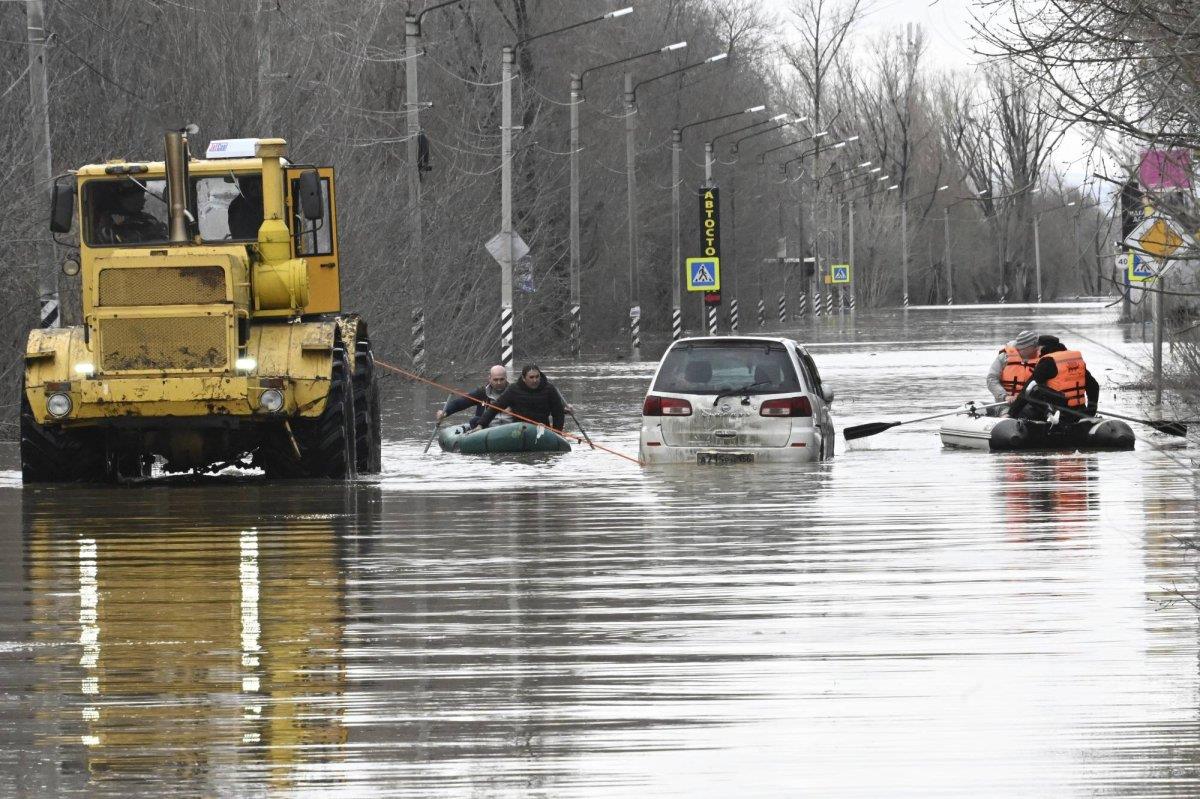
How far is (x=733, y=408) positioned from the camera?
20.6 metres

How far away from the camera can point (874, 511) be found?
1593 cm

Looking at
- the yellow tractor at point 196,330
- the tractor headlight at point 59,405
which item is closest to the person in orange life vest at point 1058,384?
the yellow tractor at point 196,330

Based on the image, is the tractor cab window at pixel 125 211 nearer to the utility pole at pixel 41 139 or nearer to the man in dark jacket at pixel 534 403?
the man in dark jacket at pixel 534 403

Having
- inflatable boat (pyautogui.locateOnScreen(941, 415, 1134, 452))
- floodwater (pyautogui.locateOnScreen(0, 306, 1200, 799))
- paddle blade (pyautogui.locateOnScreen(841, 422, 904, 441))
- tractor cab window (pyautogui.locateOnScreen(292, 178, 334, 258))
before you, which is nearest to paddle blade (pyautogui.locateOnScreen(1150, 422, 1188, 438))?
floodwater (pyautogui.locateOnScreen(0, 306, 1200, 799))

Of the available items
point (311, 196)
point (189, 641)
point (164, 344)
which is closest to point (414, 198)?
point (311, 196)

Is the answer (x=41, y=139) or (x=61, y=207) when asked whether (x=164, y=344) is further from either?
(x=41, y=139)

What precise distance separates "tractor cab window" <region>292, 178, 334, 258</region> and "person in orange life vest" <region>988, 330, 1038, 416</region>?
779 cm

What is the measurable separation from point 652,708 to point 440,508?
9.00 m

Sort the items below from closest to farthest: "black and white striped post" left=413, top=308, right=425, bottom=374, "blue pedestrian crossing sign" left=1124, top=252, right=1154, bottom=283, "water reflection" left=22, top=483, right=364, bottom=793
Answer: "water reflection" left=22, top=483, right=364, bottom=793 < "blue pedestrian crossing sign" left=1124, top=252, right=1154, bottom=283 < "black and white striped post" left=413, top=308, right=425, bottom=374

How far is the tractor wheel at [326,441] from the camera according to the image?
754 inches

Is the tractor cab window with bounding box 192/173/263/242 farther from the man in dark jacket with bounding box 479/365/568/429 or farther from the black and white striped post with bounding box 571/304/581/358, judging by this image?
the black and white striped post with bounding box 571/304/581/358

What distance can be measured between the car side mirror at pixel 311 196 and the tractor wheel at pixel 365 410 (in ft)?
6.88

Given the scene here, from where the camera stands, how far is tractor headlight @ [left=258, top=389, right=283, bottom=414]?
1855 centimetres

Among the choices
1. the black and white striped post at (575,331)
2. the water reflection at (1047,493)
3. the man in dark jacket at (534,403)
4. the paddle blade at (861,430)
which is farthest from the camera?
the black and white striped post at (575,331)
